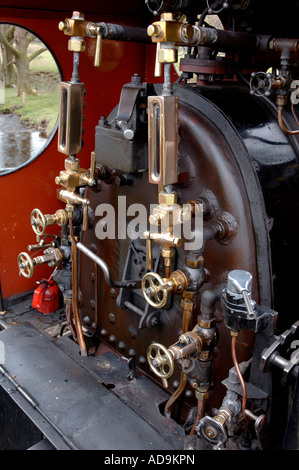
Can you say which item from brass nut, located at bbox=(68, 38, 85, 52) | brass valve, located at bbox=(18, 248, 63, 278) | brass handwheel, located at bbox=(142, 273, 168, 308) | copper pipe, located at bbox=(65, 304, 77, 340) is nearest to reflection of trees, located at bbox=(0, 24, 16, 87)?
brass nut, located at bbox=(68, 38, 85, 52)

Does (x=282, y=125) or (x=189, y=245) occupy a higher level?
(x=282, y=125)

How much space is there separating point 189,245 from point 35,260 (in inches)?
37.3

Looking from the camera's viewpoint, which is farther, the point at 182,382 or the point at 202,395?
the point at 182,382

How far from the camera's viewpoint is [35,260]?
90.3 inches

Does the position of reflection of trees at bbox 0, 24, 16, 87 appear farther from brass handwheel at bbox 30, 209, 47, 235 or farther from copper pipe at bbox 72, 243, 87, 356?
copper pipe at bbox 72, 243, 87, 356

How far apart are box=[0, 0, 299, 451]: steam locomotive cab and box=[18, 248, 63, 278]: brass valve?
11mm

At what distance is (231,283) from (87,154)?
1.96 metres

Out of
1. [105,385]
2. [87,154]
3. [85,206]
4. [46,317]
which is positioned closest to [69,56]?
[87,154]

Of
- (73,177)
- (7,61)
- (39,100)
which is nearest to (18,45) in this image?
(7,61)

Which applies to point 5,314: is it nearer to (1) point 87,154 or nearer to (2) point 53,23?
(1) point 87,154

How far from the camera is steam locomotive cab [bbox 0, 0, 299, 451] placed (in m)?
1.57

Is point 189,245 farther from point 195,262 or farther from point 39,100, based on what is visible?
point 39,100

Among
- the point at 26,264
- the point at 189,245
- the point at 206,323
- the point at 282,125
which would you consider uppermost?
the point at 282,125

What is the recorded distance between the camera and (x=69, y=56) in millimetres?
2830
